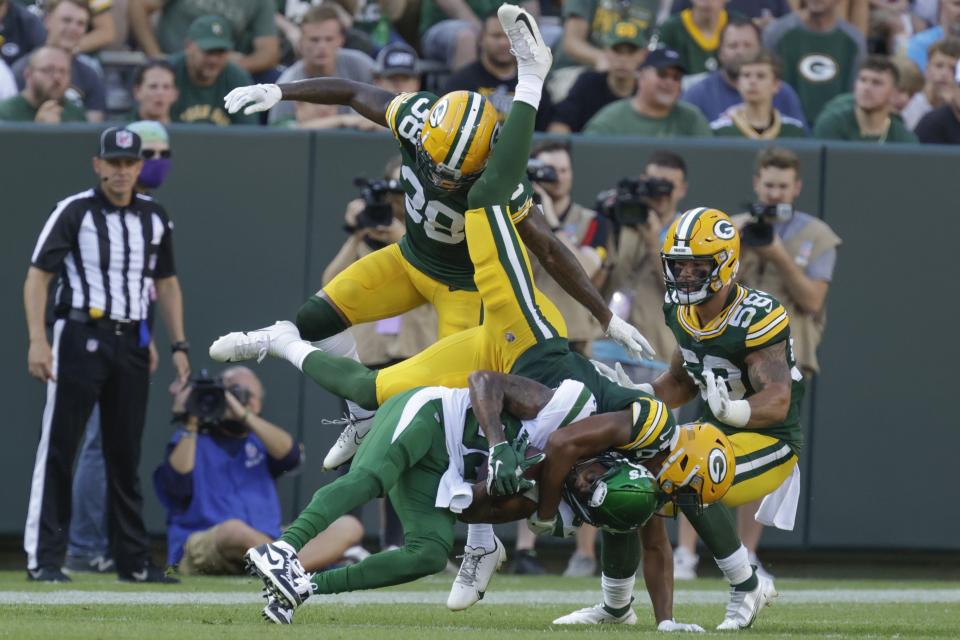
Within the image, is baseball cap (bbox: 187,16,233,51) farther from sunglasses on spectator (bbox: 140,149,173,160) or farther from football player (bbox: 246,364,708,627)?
football player (bbox: 246,364,708,627)

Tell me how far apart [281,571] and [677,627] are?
155 cm

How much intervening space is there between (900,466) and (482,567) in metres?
4.84

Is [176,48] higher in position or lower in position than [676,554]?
higher

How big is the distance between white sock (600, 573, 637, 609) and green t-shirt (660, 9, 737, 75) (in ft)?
20.0

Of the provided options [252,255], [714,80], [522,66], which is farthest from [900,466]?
[522,66]

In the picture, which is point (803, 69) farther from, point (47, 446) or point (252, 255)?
point (47, 446)

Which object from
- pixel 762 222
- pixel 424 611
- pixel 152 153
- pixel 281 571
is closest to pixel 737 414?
pixel 424 611

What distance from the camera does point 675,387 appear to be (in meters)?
6.98

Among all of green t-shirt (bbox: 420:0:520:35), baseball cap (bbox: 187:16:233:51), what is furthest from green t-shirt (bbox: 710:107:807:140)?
baseball cap (bbox: 187:16:233:51)

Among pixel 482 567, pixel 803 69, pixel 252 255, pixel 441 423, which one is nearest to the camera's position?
pixel 441 423

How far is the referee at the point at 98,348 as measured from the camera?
340 inches

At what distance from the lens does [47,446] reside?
8.65 meters

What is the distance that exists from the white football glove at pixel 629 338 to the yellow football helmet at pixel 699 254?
1.12 feet

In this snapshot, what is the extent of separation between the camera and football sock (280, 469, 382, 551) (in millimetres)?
5688
